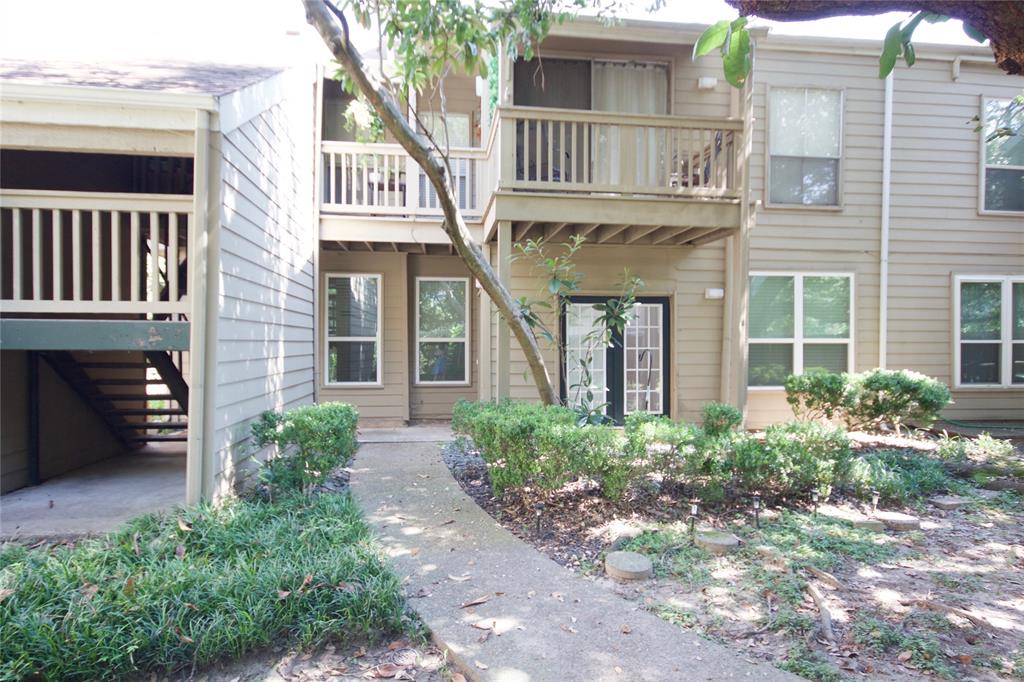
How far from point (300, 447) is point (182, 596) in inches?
74.2

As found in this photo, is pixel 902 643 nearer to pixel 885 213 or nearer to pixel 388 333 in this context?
pixel 388 333

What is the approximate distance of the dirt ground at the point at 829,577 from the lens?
263cm

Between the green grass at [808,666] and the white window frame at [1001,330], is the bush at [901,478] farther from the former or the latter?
the white window frame at [1001,330]

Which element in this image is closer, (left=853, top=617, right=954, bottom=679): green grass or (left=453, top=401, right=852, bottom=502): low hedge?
(left=853, top=617, right=954, bottom=679): green grass

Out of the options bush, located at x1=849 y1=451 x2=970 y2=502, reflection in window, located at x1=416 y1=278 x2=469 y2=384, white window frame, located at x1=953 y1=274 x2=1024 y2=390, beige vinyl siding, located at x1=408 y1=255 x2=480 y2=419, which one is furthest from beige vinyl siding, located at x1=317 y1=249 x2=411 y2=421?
white window frame, located at x1=953 y1=274 x2=1024 y2=390

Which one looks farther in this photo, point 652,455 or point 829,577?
point 652,455

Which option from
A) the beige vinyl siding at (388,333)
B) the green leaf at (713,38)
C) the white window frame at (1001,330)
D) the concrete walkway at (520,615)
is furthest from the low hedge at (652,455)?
the white window frame at (1001,330)

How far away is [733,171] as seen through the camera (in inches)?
265

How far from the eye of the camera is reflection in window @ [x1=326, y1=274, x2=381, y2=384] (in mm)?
8562

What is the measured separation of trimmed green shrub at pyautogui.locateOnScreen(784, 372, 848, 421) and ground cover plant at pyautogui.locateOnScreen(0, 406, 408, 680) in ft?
20.6

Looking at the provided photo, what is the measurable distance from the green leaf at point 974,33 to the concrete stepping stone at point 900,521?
12.3 ft

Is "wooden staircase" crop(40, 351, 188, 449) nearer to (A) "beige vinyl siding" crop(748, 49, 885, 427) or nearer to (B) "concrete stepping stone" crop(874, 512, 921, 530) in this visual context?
(B) "concrete stepping stone" crop(874, 512, 921, 530)

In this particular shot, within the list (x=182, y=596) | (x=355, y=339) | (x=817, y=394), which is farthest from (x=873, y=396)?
(x=182, y=596)

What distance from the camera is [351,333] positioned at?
28.2 ft
